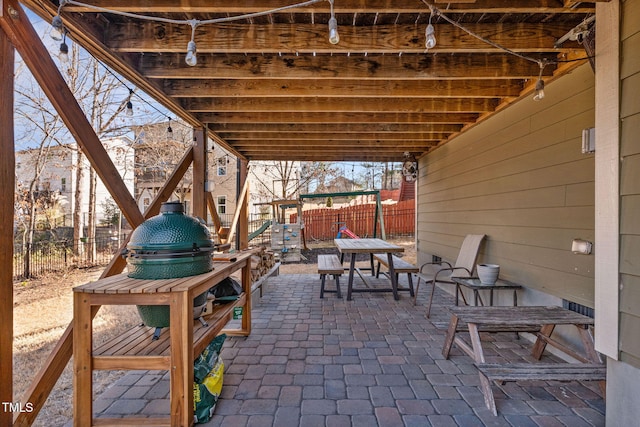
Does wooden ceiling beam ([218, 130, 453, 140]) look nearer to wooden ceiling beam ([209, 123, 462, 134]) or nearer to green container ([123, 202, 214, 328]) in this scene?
wooden ceiling beam ([209, 123, 462, 134])

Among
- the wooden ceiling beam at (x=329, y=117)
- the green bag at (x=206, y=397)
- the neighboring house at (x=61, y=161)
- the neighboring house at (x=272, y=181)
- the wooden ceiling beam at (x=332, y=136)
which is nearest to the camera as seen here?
the green bag at (x=206, y=397)

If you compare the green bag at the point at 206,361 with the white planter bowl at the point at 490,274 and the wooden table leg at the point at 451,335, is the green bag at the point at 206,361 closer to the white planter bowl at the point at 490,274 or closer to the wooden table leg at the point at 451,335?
the wooden table leg at the point at 451,335

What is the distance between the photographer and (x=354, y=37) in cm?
228

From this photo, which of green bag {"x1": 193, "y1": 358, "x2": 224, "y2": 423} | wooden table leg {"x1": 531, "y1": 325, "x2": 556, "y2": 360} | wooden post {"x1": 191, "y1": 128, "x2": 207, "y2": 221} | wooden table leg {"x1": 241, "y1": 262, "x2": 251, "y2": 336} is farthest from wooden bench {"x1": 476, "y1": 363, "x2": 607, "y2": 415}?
wooden post {"x1": 191, "y1": 128, "x2": 207, "y2": 221}

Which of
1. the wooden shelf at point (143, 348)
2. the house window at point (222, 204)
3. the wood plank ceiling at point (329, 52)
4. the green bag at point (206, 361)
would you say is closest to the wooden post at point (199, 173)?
the wood plank ceiling at point (329, 52)

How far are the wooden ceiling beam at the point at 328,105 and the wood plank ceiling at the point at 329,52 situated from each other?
0.01 m

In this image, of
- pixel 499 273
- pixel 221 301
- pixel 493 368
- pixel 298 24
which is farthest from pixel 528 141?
pixel 221 301

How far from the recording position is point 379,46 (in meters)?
2.28

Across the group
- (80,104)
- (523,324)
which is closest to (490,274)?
(523,324)

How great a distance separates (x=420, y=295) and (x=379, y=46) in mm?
3536

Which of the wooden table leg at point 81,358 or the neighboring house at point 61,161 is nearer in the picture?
the wooden table leg at point 81,358

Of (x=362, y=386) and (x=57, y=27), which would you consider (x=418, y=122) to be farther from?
(x=57, y=27)

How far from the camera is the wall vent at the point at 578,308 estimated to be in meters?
2.31

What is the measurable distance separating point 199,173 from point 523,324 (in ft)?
12.0
